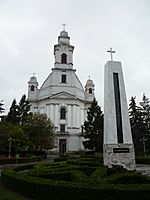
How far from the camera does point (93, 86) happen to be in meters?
64.4

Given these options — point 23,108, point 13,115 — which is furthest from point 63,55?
point 13,115

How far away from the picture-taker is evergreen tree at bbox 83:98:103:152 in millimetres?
46453

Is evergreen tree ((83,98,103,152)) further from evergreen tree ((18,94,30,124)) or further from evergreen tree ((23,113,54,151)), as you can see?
evergreen tree ((18,94,30,124))

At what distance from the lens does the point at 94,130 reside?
159 feet

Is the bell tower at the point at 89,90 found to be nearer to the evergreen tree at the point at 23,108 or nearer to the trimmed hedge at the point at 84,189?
the evergreen tree at the point at 23,108

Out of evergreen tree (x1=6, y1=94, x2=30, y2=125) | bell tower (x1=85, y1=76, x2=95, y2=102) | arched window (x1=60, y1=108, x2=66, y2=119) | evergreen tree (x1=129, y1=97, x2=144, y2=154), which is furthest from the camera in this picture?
bell tower (x1=85, y1=76, x2=95, y2=102)

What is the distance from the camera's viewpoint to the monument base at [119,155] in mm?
18250

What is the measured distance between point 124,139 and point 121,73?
5644 mm

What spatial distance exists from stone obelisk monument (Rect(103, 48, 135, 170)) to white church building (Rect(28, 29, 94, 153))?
3570 centimetres

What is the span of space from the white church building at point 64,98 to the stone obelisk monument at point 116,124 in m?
35.7

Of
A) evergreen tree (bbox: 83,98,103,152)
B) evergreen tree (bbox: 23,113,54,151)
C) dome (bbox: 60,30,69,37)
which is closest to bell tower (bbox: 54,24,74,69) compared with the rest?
dome (bbox: 60,30,69,37)

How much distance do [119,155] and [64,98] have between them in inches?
1531

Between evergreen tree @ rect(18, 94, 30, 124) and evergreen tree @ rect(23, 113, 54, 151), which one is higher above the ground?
evergreen tree @ rect(18, 94, 30, 124)

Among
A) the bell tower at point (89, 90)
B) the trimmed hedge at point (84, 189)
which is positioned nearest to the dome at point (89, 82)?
the bell tower at point (89, 90)
